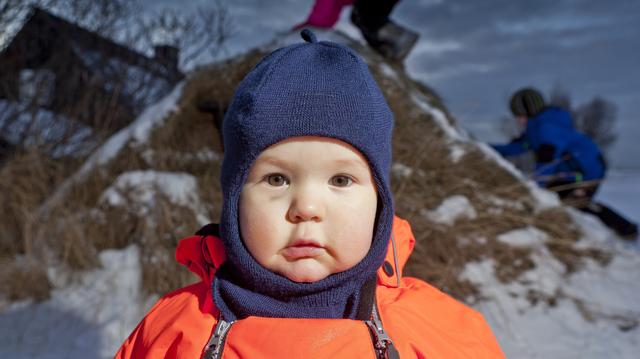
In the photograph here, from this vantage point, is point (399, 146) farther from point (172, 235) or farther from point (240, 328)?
point (240, 328)

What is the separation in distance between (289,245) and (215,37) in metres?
7.68

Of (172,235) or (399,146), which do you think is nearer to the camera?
(172,235)

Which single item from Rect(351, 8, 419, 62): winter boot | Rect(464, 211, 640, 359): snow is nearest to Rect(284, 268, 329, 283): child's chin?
Rect(464, 211, 640, 359): snow

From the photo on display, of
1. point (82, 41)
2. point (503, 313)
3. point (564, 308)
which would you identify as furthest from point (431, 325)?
point (82, 41)

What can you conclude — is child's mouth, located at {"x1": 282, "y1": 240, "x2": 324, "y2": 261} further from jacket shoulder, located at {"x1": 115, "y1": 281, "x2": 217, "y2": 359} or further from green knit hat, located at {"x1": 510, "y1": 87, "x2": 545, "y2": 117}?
green knit hat, located at {"x1": 510, "y1": 87, "x2": 545, "y2": 117}

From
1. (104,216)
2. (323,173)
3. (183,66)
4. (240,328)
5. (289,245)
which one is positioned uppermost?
(323,173)

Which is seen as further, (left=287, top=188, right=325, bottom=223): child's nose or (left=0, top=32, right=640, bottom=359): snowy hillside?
(left=0, top=32, right=640, bottom=359): snowy hillside

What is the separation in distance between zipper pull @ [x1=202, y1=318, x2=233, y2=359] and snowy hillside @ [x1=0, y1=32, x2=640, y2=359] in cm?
197

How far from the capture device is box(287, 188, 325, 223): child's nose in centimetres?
121

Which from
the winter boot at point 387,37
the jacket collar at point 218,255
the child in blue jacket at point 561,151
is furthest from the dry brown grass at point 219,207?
the jacket collar at point 218,255

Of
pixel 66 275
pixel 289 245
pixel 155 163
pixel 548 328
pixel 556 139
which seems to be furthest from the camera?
pixel 556 139

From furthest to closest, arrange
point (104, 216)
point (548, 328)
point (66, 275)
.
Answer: point (104, 216), point (66, 275), point (548, 328)

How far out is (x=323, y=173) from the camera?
1.26 meters

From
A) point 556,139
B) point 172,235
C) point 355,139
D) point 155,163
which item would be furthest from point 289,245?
point 556,139
